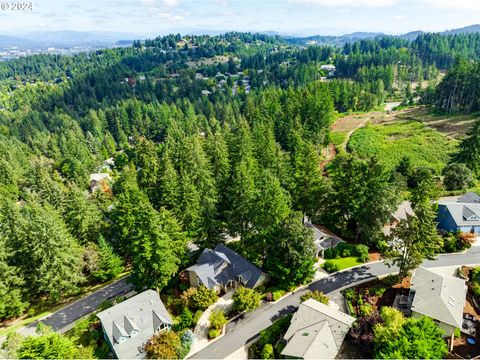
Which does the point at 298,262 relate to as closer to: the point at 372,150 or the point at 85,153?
the point at 372,150

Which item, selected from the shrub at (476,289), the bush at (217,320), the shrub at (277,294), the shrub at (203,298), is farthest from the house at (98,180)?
the shrub at (476,289)

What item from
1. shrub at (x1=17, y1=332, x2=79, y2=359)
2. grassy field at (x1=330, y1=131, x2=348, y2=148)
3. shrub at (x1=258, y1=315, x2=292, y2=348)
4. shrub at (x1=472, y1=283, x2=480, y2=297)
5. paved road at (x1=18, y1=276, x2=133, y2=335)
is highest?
grassy field at (x1=330, y1=131, x2=348, y2=148)

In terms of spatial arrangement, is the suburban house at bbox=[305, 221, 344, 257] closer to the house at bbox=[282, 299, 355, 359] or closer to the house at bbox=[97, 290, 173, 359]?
the house at bbox=[282, 299, 355, 359]

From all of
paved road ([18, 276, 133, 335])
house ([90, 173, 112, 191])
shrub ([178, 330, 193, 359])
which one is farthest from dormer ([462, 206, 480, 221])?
house ([90, 173, 112, 191])

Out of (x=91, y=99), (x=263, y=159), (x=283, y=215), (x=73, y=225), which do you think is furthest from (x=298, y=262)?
(x=91, y=99)

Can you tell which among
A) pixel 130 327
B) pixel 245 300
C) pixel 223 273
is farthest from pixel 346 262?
pixel 130 327

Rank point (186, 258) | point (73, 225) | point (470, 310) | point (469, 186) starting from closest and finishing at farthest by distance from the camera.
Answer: point (470, 310)
point (186, 258)
point (73, 225)
point (469, 186)
